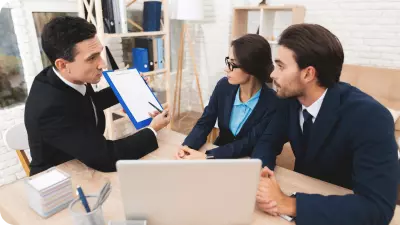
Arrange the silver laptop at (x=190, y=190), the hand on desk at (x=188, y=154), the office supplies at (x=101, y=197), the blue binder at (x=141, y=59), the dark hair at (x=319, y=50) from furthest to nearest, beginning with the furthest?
1. the blue binder at (x=141, y=59)
2. the hand on desk at (x=188, y=154)
3. the dark hair at (x=319, y=50)
4. the office supplies at (x=101, y=197)
5. the silver laptop at (x=190, y=190)

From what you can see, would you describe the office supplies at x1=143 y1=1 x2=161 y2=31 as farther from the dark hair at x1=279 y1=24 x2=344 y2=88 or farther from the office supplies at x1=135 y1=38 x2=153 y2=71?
the dark hair at x1=279 y1=24 x2=344 y2=88

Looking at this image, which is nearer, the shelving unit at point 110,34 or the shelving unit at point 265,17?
the shelving unit at point 110,34

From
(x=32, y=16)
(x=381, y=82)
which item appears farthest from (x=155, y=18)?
(x=381, y=82)

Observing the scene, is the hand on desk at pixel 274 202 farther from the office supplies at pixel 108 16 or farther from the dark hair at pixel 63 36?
the office supplies at pixel 108 16

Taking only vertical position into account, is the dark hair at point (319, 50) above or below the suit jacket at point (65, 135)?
above

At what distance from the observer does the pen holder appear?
0.82 m

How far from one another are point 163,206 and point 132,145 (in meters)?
0.53

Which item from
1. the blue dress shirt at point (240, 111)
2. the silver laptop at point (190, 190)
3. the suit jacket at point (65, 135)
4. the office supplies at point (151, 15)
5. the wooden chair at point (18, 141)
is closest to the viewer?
the silver laptop at point (190, 190)

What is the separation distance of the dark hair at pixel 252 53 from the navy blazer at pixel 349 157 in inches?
15.8

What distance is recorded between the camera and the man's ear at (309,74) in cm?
108

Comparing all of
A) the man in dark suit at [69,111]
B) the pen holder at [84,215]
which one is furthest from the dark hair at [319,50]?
the pen holder at [84,215]

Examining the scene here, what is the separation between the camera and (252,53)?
156 cm

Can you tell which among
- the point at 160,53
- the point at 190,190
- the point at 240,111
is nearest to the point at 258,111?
the point at 240,111

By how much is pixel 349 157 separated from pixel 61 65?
49.2 inches
